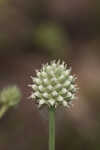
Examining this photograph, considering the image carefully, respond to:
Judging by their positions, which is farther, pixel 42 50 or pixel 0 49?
pixel 42 50

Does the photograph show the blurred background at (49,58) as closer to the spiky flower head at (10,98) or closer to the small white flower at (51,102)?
the spiky flower head at (10,98)

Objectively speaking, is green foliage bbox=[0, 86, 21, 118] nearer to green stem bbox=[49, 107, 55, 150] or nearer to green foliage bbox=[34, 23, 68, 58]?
green stem bbox=[49, 107, 55, 150]

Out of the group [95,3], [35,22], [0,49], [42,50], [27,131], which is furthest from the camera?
[95,3]

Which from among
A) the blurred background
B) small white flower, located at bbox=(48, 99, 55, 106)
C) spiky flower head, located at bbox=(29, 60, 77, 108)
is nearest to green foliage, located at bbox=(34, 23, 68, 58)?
the blurred background

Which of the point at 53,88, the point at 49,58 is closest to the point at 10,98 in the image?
the point at 53,88

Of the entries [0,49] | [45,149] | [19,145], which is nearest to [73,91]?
[45,149]

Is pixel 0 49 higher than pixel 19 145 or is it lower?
higher

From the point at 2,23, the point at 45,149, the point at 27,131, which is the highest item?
the point at 2,23

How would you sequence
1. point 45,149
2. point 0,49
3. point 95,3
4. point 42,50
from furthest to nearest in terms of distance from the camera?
point 95,3
point 42,50
point 0,49
point 45,149

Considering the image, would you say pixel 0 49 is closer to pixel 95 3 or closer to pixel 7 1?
pixel 7 1

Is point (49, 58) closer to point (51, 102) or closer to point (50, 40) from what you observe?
point (50, 40)
